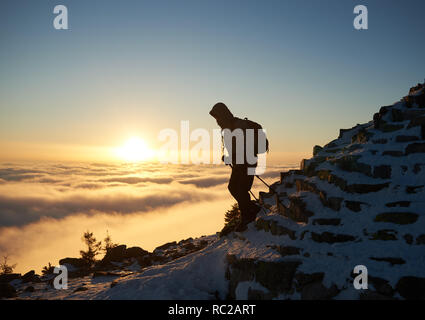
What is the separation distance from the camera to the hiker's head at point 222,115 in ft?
31.2

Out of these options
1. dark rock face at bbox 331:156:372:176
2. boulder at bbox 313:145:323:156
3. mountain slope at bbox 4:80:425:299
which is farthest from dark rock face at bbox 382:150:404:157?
boulder at bbox 313:145:323:156

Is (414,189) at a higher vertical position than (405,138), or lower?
lower

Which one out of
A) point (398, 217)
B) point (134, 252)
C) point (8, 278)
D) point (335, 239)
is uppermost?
point (398, 217)

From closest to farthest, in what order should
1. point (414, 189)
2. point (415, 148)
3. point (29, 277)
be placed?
point (414, 189)
point (415, 148)
point (29, 277)

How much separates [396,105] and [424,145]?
2505 millimetres

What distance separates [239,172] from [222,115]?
7.21 feet

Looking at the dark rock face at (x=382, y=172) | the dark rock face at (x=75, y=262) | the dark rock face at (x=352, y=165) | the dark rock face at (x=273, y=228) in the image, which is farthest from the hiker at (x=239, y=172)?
the dark rock face at (x=75, y=262)

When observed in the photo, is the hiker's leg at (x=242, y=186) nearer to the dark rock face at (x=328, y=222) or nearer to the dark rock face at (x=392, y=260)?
the dark rock face at (x=328, y=222)

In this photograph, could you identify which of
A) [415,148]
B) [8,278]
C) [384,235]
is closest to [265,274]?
[384,235]

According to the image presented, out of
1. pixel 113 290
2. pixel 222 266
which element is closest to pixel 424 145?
pixel 222 266

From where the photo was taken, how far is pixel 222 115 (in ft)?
31.3

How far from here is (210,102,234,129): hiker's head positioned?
9516mm

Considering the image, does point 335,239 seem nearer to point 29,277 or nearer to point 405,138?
point 405,138
